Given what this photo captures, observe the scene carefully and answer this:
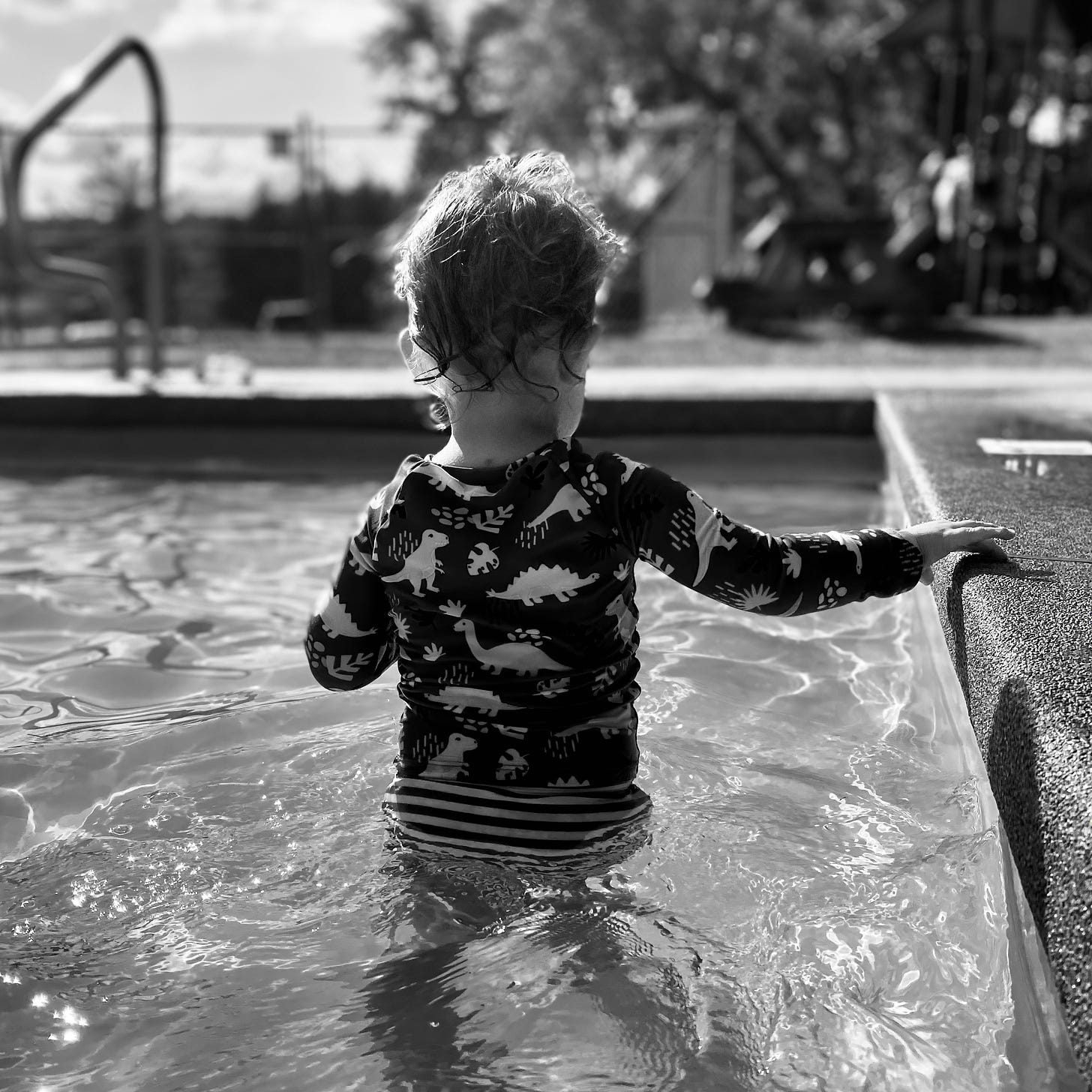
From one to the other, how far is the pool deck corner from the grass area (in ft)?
14.2

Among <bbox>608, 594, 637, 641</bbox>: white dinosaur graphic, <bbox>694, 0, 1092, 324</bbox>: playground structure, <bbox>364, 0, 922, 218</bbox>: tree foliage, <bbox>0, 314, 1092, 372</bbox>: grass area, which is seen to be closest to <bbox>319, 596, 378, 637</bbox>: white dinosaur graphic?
<bbox>608, 594, 637, 641</bbox>: white dinosaur graphic

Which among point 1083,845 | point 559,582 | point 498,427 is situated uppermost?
point 498,427

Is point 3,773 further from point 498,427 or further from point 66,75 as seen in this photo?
point 66,75

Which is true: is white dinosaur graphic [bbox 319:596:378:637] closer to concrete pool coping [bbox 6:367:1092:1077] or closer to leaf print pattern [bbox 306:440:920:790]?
leaf print pattern [bbox 306:440:920:790]

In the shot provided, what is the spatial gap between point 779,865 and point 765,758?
475mm

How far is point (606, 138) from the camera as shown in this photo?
93.1ft

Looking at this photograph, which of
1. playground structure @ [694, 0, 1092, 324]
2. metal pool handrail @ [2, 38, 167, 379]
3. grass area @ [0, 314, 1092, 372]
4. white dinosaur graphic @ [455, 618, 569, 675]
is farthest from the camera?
playground structure @ [694, 0, 1092, 324]

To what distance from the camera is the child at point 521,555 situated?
5.39 feet

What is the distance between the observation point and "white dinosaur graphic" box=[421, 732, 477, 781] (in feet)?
5.82

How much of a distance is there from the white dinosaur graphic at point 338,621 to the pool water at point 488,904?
1.07ft

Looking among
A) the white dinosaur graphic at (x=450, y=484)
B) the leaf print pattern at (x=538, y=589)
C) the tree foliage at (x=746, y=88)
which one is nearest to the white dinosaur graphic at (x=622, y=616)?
the leaf print pattern at (x=538, y=589)

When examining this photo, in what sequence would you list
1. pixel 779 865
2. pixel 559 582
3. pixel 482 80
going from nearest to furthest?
pixel 559 582, pixel 779 865, pixel 482 80

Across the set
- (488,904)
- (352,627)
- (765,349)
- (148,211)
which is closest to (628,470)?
(352,627)

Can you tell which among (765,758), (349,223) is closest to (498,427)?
(765,758)
